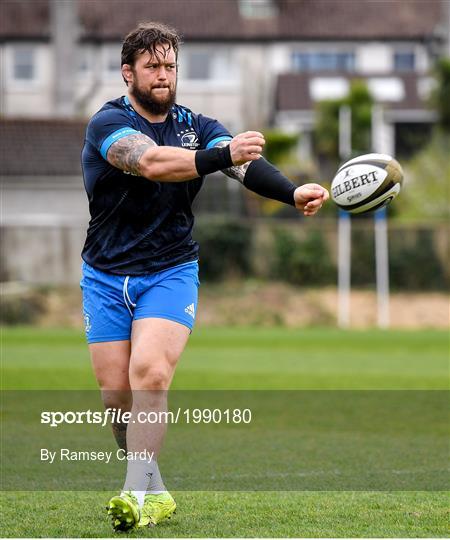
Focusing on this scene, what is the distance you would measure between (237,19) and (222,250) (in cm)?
2815

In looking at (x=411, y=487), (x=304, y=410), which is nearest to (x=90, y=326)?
(x=411, y=487)

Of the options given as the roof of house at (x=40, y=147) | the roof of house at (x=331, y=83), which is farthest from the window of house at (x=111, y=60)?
the roof of house at (x=40, y=147)

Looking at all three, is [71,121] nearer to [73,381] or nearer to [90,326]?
[73,381]

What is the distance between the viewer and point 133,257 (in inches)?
280

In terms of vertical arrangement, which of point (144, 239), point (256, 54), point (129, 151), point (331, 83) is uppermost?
point (256, 54)

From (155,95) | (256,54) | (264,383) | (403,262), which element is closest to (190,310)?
(155,95)

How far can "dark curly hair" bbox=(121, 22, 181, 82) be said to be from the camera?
→ 22.7 feet

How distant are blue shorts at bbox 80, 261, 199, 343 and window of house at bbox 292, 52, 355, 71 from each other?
187ft

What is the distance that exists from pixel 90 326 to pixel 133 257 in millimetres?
476

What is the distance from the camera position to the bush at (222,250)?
3625cm

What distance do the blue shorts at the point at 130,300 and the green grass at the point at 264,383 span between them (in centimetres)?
110

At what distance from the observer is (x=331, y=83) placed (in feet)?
200

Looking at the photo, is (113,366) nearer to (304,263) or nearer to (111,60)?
(304,263)

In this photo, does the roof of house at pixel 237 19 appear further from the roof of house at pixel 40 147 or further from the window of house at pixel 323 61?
the roof of house at pixel 40 147
